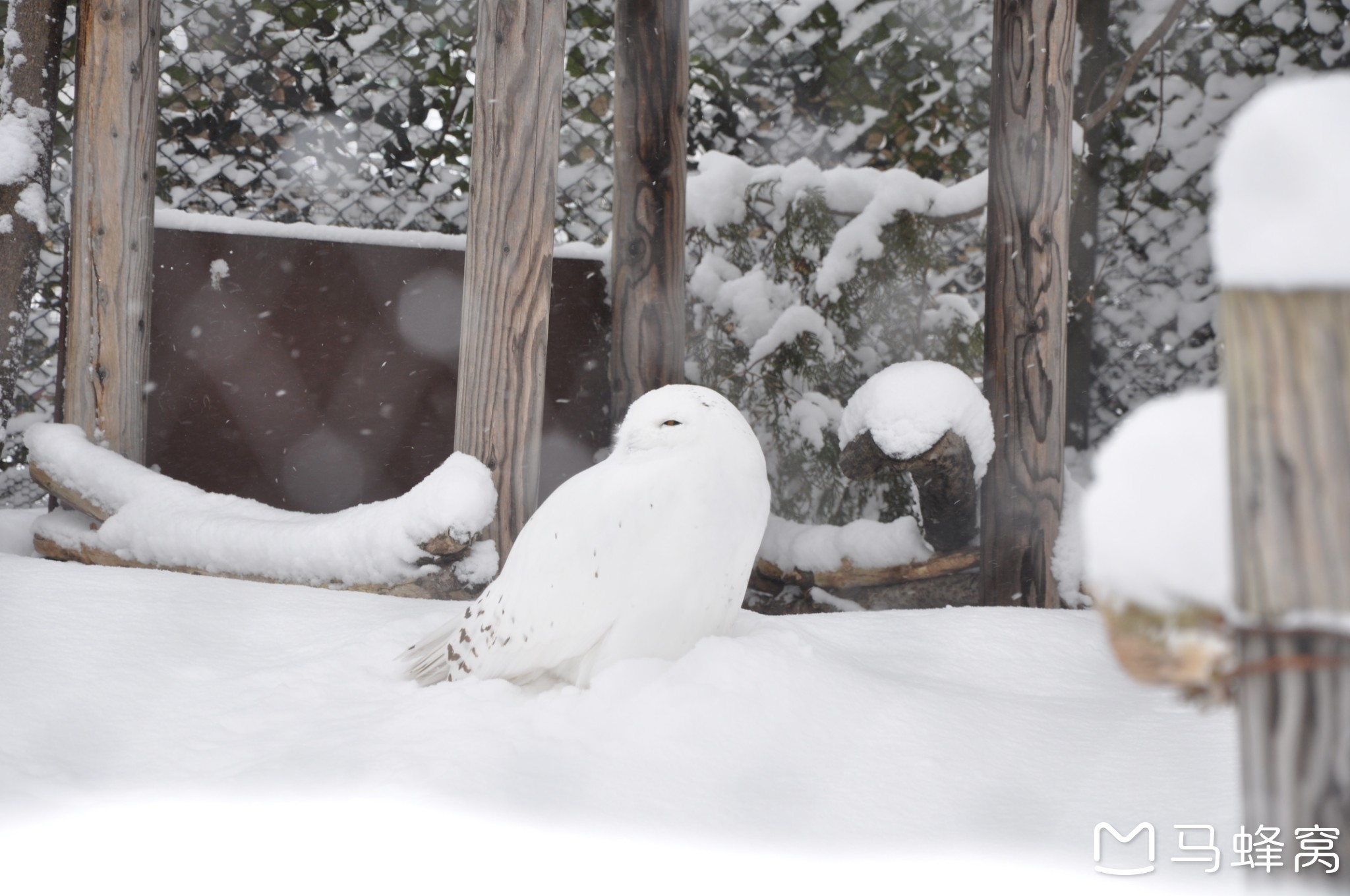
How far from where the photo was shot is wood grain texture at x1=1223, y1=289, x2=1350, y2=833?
622 millimetres

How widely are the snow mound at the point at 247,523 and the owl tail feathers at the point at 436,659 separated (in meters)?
0.48

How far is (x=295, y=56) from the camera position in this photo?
399 centimetres

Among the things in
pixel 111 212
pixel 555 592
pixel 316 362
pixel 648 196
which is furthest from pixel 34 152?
pixel 555 592

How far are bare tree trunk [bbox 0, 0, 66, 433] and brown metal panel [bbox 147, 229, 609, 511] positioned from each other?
0.48 metres

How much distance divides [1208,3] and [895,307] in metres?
1.93

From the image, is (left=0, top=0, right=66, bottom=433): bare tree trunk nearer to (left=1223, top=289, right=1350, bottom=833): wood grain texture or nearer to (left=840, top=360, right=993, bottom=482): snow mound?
(left=840, top=360, right=993, bottom=482): snow mound

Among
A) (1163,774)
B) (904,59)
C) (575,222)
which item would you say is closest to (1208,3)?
(904,59)

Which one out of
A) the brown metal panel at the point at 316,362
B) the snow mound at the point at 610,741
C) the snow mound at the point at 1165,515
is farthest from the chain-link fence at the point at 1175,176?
the snow mound at the point at 1165,515

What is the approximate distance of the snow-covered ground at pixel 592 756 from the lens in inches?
45.0

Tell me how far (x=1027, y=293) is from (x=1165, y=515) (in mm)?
1991

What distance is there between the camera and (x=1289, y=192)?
2.08 ft

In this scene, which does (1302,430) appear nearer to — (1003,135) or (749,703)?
(749,703)

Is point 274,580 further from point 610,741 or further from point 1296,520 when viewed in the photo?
point 1296,520

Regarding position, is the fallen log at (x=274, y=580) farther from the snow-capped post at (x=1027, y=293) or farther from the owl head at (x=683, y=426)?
the snow-capped post at (x=1027, y=293)
